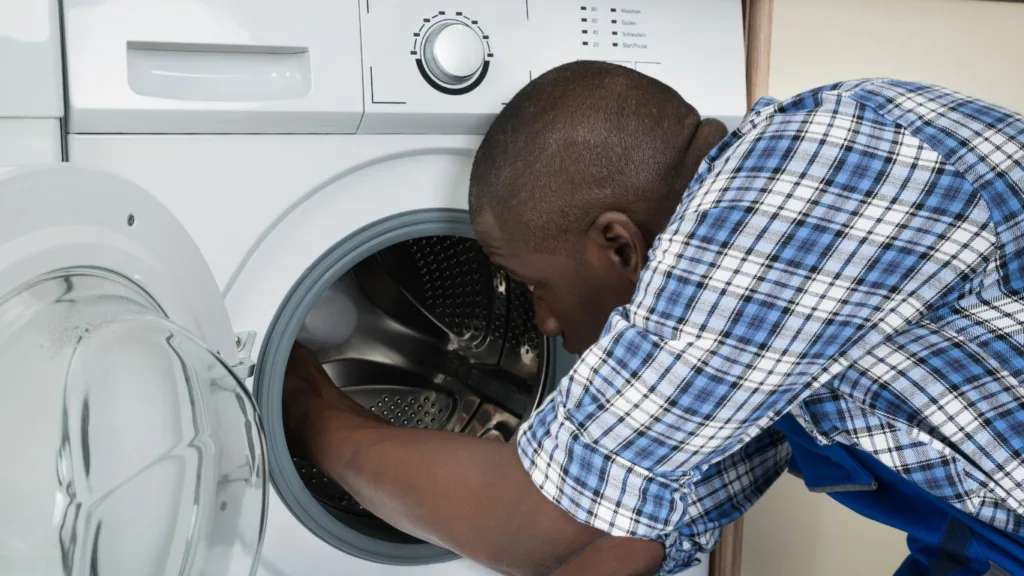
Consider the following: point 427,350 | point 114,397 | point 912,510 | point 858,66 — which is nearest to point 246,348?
point 114,397

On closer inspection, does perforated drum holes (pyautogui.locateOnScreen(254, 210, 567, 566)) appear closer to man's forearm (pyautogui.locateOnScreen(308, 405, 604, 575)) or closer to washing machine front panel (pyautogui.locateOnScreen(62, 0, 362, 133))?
man's forearm (pyautogui.locateOnScreen(308, 405, 604, 575))

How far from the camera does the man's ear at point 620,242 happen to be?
2.51 ft

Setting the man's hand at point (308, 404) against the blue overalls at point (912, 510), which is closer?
the blue overalls at point (912, 510)

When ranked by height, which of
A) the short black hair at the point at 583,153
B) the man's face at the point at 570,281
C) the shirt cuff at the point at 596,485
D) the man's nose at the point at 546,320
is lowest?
the shirt cuff at the point at 596,485

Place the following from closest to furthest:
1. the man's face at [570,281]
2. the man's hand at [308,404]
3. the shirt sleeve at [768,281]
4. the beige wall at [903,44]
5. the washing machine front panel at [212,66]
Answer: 1. the shirt sleeve at [768,281]
2. the washing machine front panel at [212,66]
3. the man's face at [570,281]
4. the man's hand at [308,404]
5. the beige wall at [903,44]

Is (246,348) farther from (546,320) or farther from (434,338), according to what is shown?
(434,338)

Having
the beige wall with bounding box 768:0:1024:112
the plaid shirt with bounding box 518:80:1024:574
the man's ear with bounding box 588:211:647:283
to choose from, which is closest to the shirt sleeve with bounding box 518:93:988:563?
the plaid shirt with bounding box 518:80:1024:574

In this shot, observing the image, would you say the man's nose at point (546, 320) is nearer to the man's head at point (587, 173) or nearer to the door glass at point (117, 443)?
the man's head at point (587, 173)

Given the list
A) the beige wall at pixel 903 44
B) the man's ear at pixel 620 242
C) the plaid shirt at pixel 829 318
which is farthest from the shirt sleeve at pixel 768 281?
the beige wall at pixel 903 44

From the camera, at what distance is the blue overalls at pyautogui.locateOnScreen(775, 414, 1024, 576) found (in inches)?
29.2

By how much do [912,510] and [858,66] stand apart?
0.60 meters

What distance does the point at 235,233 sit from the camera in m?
0.78

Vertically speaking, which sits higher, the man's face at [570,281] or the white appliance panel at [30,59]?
the white appliance panel at [30,59]

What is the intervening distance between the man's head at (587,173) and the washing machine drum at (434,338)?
0.85 ft
